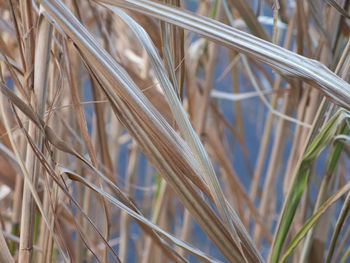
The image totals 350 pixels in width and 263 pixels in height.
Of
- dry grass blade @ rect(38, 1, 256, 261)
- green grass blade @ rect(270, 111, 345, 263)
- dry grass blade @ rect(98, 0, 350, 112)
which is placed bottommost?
green grass blade @ rect(270, 111, 345, 263)

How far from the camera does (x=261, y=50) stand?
180 mm

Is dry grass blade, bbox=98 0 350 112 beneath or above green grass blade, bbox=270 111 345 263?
above

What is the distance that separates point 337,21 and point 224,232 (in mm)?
202

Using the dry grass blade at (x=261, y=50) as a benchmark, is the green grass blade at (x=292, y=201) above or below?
below

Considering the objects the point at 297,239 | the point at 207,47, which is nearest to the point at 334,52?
the point at 297,239


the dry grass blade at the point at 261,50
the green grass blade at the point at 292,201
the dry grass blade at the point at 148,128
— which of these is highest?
the dry grass blade at the point at 261,50

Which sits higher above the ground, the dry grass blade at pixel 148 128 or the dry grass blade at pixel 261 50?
the dry grass blade at pixel 261 50

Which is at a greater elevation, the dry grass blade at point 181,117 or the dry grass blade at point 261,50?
the dry grass blade at point 261,50

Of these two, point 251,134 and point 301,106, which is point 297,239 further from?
point 251,134

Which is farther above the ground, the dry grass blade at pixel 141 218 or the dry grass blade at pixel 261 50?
the dry grass blade at pixel 261 50

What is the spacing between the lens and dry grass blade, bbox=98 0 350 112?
0.18 metres

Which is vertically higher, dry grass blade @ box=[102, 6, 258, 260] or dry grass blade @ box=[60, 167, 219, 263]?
dry grass blade @ box=[102, 6, 258, 260]

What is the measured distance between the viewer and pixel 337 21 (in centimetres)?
35

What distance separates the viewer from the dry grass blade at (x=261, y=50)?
177mm
